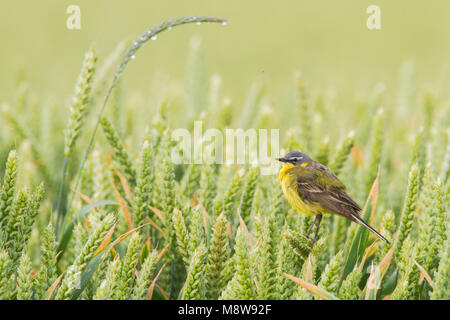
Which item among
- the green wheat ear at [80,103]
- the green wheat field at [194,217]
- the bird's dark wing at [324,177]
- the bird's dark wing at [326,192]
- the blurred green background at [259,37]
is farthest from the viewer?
the blurred green background at [259,37]

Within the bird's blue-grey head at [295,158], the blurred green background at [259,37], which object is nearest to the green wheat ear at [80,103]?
the bird's blue-grey head at [295,158]

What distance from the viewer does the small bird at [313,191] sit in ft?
4.31

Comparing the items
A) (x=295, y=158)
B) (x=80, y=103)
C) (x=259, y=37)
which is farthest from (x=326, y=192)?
(x=259, y=37)

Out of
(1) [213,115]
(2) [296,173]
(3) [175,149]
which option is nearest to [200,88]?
(1) [213,115]

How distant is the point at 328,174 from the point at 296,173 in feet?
0.30

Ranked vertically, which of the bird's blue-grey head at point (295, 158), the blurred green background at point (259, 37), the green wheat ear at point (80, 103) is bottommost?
the bird's blue-grey head at point (295, 158)

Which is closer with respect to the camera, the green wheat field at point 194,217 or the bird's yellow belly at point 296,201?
the green wheat field at point 194,217

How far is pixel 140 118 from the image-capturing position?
353cm

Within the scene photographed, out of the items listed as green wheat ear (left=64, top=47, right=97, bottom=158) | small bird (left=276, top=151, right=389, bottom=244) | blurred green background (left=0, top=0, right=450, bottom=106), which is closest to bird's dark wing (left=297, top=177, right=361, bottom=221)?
small bird (left=276, top=151, right=389, bottom=244)

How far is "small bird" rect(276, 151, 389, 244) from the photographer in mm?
1312

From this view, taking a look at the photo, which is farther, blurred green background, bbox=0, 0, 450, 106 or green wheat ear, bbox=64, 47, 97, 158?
blurred green background, bbox=0, 0, 450, 106

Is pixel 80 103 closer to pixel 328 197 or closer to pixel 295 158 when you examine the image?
pixel 295 158

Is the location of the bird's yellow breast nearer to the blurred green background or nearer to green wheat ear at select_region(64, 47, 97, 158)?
green wheat ear at select_region(64, 47, 97, 158)

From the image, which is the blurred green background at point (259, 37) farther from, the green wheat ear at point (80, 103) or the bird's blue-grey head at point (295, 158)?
the bird's blue-grey head at point (295, 158)
